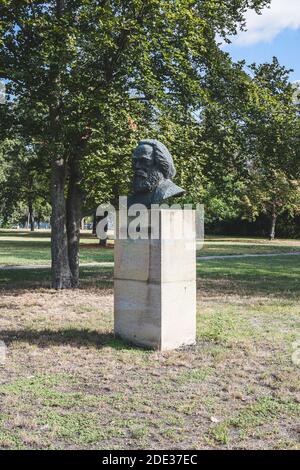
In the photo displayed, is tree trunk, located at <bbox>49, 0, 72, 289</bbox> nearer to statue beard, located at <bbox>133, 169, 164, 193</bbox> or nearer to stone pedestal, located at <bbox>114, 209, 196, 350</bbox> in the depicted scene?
statue beard, located at <bbox>133, 169, 164, 193</bbox>

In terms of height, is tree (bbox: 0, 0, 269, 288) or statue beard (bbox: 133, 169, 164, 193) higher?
tree (bbox: 0, 0, 269, 288)

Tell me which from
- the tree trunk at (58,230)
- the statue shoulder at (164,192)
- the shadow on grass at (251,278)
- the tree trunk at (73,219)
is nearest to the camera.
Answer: the statue shoulder at (164,192)

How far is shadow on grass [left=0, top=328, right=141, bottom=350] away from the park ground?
1cm

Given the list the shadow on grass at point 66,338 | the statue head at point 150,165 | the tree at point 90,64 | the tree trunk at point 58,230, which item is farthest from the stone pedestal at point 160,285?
the tree trunk at point 58,230

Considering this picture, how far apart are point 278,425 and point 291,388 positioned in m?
1.03

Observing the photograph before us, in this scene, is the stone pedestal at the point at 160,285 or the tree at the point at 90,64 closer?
the stone pedestal at the point at 160,285

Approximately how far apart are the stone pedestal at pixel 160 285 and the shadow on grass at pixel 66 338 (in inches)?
9.5

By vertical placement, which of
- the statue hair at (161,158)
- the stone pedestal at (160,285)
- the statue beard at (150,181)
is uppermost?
the statue hair at (161,158)

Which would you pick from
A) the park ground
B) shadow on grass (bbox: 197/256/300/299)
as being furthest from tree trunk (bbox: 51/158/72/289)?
shadow on grass (bbox: 197/256/300/299)

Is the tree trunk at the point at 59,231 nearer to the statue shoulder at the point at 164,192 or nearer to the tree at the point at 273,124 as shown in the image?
the tree at the point at 273,124

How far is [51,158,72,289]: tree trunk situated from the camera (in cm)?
1306

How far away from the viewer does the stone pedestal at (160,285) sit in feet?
22.9
